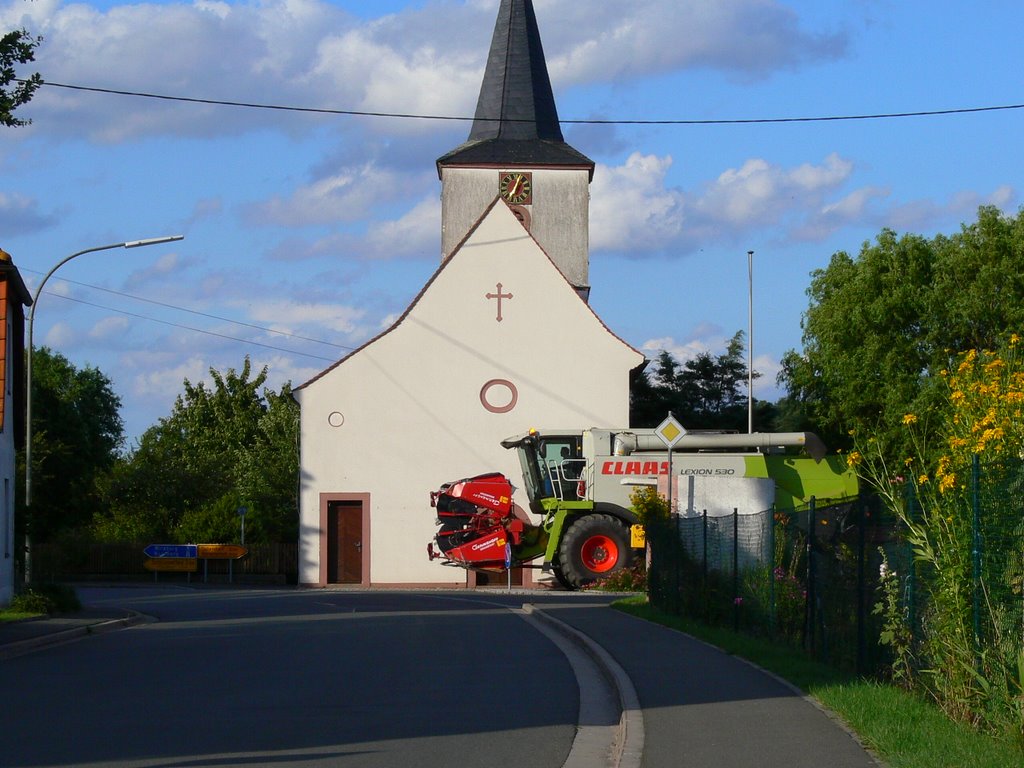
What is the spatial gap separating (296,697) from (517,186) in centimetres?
4442

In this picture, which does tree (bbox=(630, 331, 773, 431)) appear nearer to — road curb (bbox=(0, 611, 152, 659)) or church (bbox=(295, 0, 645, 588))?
church (bbox=(295, 0, 645, 588))

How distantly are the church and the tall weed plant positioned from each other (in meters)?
29.4

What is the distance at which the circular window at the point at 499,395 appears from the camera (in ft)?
137

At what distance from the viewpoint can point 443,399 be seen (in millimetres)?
41812

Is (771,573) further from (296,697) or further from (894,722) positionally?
(894,722)

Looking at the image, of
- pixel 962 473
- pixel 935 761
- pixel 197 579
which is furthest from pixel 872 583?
pixel 197 579

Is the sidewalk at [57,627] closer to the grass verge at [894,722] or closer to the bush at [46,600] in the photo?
the bush at [46,600]

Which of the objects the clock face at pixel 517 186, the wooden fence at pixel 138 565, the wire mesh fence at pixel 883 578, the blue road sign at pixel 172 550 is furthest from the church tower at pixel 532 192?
the wire mesh fence at pixel 883 578

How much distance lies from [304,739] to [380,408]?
31959 mm

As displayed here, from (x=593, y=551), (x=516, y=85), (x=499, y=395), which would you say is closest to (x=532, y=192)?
(x=516, y=85)

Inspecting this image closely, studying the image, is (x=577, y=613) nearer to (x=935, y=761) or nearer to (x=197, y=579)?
(x=935, y=761)

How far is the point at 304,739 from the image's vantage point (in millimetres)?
9805

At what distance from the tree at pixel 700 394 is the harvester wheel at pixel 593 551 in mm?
34963

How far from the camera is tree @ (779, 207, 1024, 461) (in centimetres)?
4122
